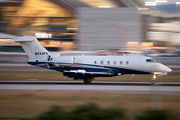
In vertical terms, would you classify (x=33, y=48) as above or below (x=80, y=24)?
below

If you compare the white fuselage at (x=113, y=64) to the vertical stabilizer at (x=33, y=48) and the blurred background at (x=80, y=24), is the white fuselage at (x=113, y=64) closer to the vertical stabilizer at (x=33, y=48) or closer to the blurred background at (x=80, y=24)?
the vertical stabilizer at (x=33, y=48)

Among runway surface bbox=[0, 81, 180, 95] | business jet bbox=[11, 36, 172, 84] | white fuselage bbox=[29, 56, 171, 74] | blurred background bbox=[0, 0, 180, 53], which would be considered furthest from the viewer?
blurred background bbox=[0, 0, 180, 53]

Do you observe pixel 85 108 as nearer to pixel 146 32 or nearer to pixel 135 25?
pixel 135 25

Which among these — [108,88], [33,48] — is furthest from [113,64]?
[33,48]

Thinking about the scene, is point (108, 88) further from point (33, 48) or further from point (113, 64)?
point (33, 48)

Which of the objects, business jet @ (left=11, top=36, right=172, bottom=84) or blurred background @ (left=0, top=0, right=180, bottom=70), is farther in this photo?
blurred background @ (left=0, top=0, right=180, bottom=70)

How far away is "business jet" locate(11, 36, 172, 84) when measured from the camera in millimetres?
20805

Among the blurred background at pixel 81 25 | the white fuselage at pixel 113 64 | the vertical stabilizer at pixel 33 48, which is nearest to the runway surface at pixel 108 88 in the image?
the white fuselage at pixel 113 64

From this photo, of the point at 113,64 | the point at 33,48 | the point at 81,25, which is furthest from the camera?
the point at 81,25

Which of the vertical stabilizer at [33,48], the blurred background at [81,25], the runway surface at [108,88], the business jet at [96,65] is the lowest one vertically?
the runway surface at [108,88]

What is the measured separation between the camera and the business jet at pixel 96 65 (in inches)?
819

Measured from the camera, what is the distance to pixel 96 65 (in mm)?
21375

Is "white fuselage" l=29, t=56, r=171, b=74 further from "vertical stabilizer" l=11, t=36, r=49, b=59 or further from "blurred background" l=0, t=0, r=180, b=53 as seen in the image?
"blurred background" l=0, t=0, r=180, b=53

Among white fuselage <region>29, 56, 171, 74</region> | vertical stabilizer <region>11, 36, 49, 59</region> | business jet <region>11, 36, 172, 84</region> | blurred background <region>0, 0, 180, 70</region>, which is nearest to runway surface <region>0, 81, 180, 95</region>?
business jet <region>11, 36, 172, 84</region>
